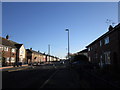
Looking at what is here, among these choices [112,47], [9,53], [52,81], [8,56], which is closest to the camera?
[52,81]

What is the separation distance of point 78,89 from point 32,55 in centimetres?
6929

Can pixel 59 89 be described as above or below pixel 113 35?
below

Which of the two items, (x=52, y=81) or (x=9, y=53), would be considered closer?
(x=52, y=81)

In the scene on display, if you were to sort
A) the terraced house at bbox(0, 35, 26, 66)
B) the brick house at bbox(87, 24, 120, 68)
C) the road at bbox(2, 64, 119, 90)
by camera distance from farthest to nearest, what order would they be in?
the terraced house at bbox(0, 35, 26, 66) < the brick house at bbox(87, 24, 120, 68) < the road at bbox(2, 64, 119, 90)

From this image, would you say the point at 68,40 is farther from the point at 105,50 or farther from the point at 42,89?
the point at 42,89

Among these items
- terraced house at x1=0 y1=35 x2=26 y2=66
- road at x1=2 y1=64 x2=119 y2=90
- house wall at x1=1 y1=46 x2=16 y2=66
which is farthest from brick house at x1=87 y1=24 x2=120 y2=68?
house wall at x1=1 y1=46 x2=16 y2=66

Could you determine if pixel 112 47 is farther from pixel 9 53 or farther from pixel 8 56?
pixel 9 53

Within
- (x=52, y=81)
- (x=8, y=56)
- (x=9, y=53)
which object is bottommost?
(x=52, y=81)

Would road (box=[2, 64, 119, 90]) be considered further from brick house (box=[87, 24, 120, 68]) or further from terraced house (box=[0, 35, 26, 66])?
terraced house (box=[0, 35, 26, 66])

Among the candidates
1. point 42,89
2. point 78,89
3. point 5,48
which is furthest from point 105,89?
point 5,48

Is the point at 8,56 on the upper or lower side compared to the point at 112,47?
lower

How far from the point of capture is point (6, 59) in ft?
148

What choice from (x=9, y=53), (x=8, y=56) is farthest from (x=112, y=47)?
(x=9, y=53)

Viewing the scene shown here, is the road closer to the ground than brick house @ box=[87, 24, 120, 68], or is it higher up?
closer to the ground
